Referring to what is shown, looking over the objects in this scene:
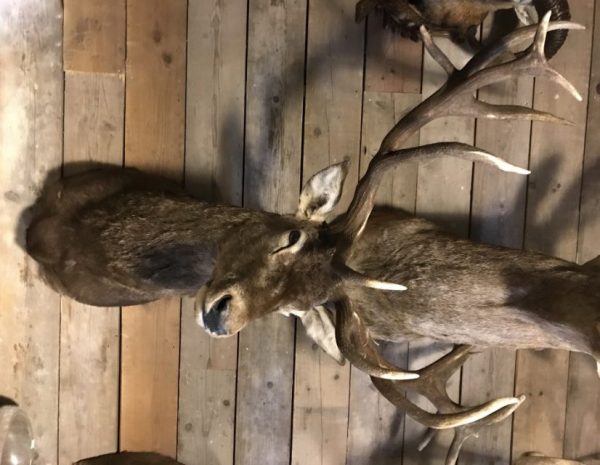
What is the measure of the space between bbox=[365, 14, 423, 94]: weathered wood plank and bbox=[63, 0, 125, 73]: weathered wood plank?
91 cm

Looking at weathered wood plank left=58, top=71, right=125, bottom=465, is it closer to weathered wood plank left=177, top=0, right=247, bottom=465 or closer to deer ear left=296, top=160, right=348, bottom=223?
weathered wood plank left=177, top=0, right=247, bottom=465

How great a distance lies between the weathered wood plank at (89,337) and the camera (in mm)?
2365

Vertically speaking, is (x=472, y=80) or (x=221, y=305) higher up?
(x=472, y=80)

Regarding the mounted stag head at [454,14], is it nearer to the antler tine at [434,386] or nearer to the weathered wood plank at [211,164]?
the weathered wood plank at [211,164]

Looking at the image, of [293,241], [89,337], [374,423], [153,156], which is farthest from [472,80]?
[89,337]

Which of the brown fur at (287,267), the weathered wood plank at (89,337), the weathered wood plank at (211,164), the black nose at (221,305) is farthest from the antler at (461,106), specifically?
the weathered wood plank at (89,337)

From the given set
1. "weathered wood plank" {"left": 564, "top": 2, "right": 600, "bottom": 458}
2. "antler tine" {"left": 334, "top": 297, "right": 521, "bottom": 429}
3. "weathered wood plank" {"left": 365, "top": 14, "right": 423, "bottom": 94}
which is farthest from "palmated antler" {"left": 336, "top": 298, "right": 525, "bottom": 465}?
"weathered wood plank" {"left": 365, "top": 14, "right": 423, "bottom": 94}

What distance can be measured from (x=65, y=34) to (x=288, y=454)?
5.87ft

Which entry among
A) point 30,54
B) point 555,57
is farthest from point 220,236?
point 555,57

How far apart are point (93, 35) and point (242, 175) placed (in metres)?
0.72

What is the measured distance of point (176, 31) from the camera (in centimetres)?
237

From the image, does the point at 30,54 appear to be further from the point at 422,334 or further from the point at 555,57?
the point at 555,57

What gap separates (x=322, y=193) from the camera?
182 cm

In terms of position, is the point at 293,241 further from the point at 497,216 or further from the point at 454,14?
the point at 497,216
